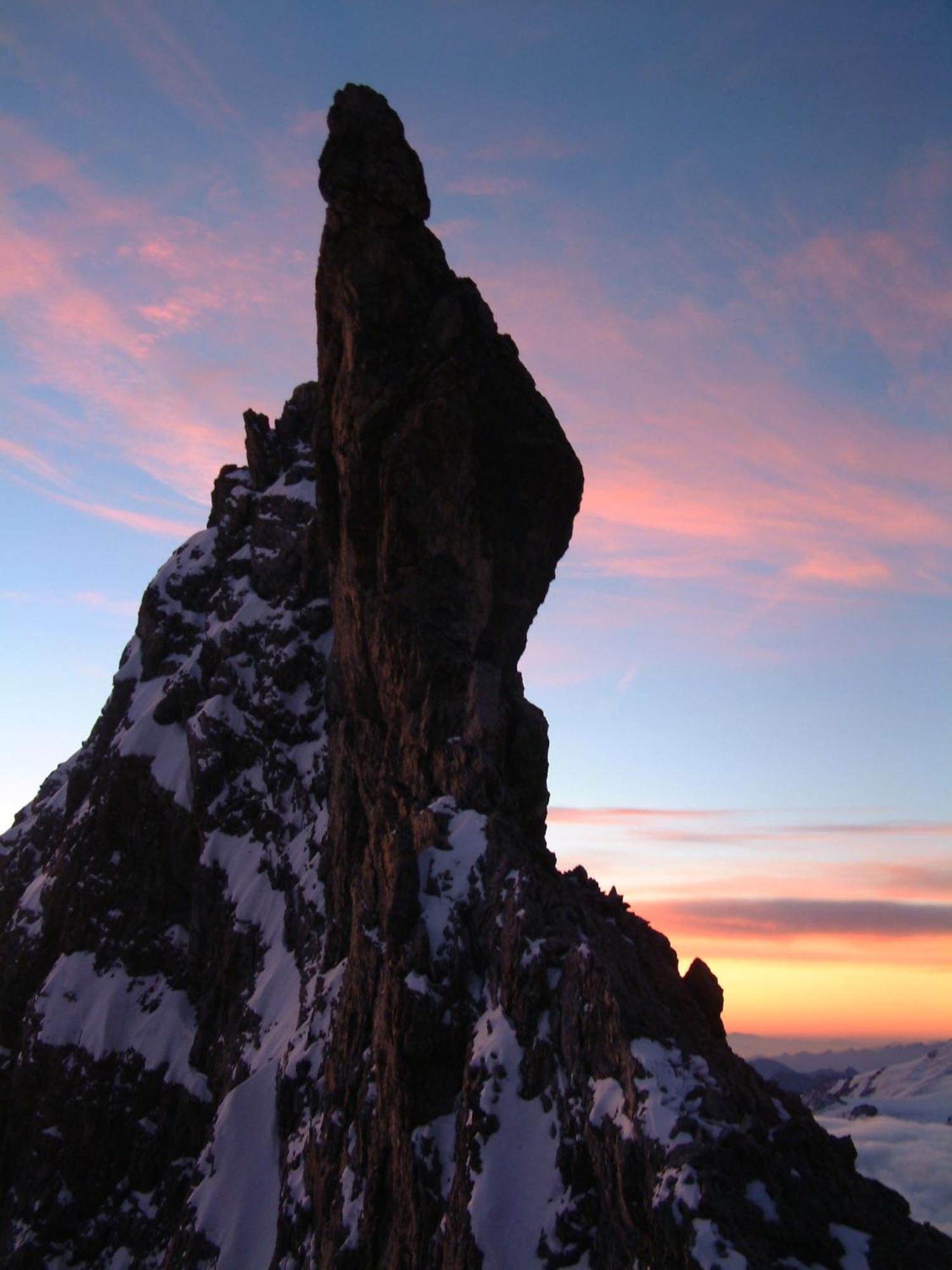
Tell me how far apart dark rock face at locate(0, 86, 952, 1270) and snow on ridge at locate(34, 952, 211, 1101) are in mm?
170

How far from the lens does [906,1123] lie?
95.0 m

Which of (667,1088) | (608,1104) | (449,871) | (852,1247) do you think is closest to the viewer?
(852,1247)

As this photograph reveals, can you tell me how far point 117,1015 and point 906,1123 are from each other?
7733 centimetres

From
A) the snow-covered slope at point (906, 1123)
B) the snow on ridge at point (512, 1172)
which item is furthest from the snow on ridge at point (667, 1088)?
the snow-covered slope at point (906, 1123)

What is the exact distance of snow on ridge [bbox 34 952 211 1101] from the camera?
171 ft

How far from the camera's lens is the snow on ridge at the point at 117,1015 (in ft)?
171

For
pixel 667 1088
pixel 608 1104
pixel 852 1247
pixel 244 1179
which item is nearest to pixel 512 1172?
pixel 608 1104

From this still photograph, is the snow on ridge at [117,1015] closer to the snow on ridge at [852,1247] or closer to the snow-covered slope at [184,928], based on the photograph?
the snow-covered slope at [184,928]

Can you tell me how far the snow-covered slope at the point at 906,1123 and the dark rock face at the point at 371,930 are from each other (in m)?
9.88

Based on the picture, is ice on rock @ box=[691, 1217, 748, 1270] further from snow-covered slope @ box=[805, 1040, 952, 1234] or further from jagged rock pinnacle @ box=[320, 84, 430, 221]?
jagged rock pinnacle @ box=[320, 84, 430, 221]

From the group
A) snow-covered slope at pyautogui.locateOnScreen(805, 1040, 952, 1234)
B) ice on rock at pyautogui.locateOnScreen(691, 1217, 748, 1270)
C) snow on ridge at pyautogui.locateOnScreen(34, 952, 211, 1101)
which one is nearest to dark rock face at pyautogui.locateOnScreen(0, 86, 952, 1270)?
ice on rock at pyautogui.locateOnScreen(691, 1217, 748, 1270)

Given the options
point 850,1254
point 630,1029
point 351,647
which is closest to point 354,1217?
point 630,1029

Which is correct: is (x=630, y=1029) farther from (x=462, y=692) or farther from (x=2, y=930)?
(x=2, y=930)

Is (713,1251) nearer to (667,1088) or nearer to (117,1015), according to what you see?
(667,1088)
